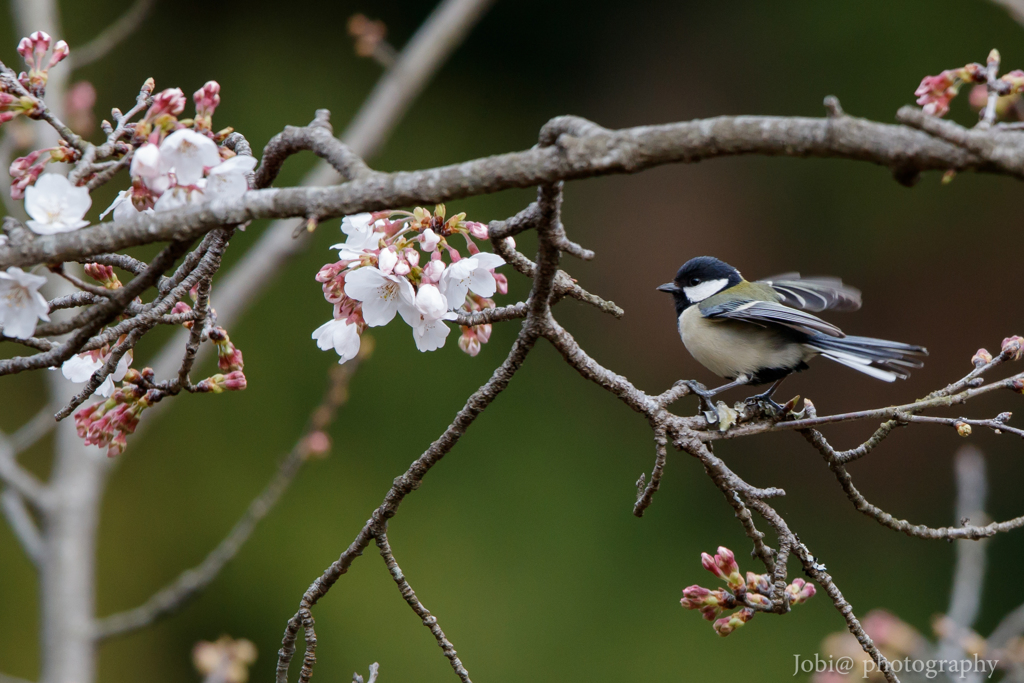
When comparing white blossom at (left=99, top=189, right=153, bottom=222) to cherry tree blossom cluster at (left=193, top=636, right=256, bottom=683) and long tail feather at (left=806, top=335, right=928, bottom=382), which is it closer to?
long tail feather at (left=806, top=335, right=928, bottom=382)

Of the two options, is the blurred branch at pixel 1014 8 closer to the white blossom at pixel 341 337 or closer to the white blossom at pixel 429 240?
the white blossom at pixel 429 240

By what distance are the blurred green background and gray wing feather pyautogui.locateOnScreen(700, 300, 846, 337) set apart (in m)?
2.28

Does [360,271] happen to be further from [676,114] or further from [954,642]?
[676,114]

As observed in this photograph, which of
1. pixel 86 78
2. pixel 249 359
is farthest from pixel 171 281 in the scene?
pixel 86 78

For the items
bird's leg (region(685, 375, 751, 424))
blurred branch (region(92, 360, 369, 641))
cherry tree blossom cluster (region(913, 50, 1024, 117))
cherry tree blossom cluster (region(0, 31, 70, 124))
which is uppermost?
blurred branch (region(92, 360, 369, 641))

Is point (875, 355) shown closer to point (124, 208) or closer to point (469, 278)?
point (469, 278)

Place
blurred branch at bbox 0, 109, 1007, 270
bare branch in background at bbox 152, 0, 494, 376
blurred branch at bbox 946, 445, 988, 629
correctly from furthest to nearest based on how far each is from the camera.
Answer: bare branch in background at bbox 152, 0, 494, 376 → blurred branch at bbox 946, 445, 988, 629 → blurred branch at bbox 0, 109, 1007, 270

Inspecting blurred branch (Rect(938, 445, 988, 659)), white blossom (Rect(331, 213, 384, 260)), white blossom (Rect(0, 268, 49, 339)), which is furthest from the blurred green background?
white blossom (Rect(0, 268, 49, 339))

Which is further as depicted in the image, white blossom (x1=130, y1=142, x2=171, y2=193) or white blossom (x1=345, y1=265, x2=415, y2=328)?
white blossom (x1=345, y1=265, x2=415, y2=328)

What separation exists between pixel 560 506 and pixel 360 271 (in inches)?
120

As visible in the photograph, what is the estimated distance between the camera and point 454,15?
386cm

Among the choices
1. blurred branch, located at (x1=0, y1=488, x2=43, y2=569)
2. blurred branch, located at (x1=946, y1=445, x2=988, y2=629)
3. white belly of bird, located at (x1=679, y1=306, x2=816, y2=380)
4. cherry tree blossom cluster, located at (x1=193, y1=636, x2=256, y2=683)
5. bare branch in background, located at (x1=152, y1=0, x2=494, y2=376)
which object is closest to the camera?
white belly of bird, located at (x1=679, y1=306, x2=816, y2=380)

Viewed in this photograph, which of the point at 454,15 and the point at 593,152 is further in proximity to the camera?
the point at 454,15

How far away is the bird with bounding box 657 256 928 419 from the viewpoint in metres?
1.51
